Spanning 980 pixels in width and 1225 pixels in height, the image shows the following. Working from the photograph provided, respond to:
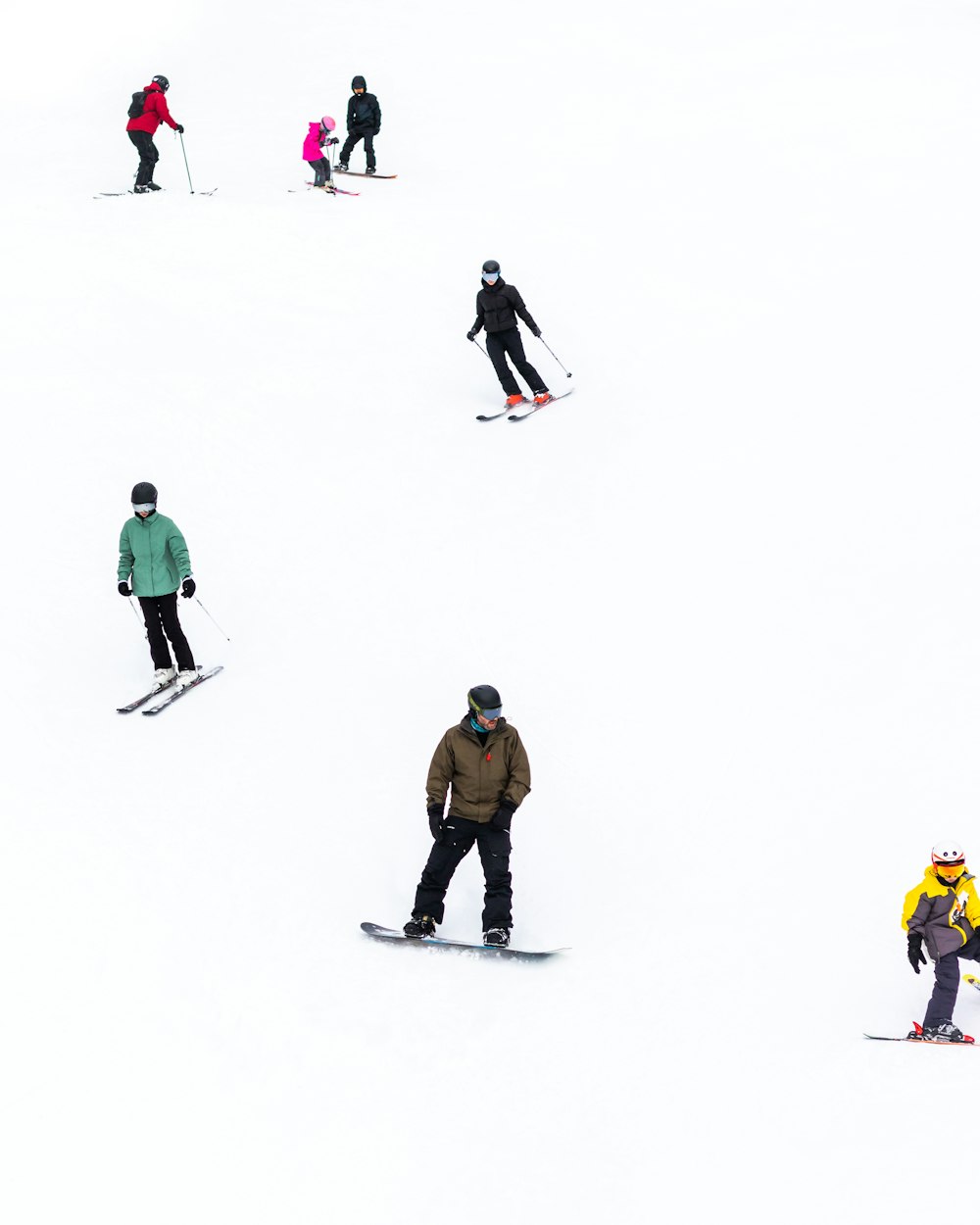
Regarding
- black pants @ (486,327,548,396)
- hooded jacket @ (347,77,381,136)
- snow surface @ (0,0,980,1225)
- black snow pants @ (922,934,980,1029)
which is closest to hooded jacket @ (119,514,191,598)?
snow surface @ (0,0,980,1225)

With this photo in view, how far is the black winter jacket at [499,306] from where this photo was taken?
13.5 meters

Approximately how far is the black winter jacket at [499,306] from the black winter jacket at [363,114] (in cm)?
771

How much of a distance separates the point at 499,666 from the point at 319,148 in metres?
12.0

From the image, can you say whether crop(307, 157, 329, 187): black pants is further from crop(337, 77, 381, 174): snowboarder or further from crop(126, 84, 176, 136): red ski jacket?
crop(126, 84, 176, 136): red ski jacket

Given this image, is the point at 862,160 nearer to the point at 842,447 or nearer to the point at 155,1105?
the point at 842,447

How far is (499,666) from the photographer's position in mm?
10180

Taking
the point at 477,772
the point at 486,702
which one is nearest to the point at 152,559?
the point at 477,772

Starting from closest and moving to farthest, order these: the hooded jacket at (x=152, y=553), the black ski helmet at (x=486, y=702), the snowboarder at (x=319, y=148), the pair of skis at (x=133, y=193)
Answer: the black ski helmet at (x=486, y=702)
the hooded jacket at (x=152, y=553)
the pair of skis at (x=133, y=193)
the snowboarder at (x=319, y=148)

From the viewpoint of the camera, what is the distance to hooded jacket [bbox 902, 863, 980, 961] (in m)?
6.55

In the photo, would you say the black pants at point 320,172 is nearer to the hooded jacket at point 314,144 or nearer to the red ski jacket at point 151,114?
the hooded jacket at point 314,144

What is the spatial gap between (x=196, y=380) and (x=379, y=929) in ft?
28.8

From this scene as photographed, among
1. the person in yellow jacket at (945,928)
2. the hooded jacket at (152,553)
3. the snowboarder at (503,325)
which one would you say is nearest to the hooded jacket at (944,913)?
the person in yellow jacket at (945,928)

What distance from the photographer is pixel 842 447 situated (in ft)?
41.6

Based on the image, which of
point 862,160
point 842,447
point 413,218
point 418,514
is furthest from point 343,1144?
point 862,160
